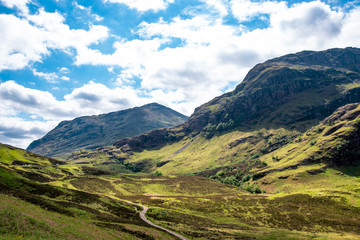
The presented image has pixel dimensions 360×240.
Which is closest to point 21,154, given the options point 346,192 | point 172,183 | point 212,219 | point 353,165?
point 172,183

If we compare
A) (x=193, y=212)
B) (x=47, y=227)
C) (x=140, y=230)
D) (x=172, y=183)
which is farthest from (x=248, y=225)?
(x=172, y=183)

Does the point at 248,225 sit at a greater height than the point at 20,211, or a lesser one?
lesser

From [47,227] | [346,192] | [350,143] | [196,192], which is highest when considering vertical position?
[350,143]

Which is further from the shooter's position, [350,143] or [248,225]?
[350,143]

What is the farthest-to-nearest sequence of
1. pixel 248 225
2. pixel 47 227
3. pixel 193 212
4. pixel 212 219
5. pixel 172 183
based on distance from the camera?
pixel 172 183
pixel 193 212
pixel 212 219
pixel 248 225
pixel 47 227

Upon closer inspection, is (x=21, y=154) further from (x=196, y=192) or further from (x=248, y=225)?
(x=248, y=225)

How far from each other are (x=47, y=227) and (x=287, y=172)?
214305 millimetres

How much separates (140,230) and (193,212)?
149 feet

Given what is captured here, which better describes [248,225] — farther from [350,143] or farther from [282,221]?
[350,143]

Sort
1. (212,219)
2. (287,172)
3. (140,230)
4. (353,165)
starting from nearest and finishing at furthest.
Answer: (140,230)
(212,219)
(353,165)
(287,172)

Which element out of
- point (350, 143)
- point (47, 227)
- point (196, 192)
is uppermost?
point (350, 143)

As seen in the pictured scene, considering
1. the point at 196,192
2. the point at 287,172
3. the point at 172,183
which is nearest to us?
the point at 196,192

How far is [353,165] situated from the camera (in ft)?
600

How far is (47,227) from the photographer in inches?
1081
